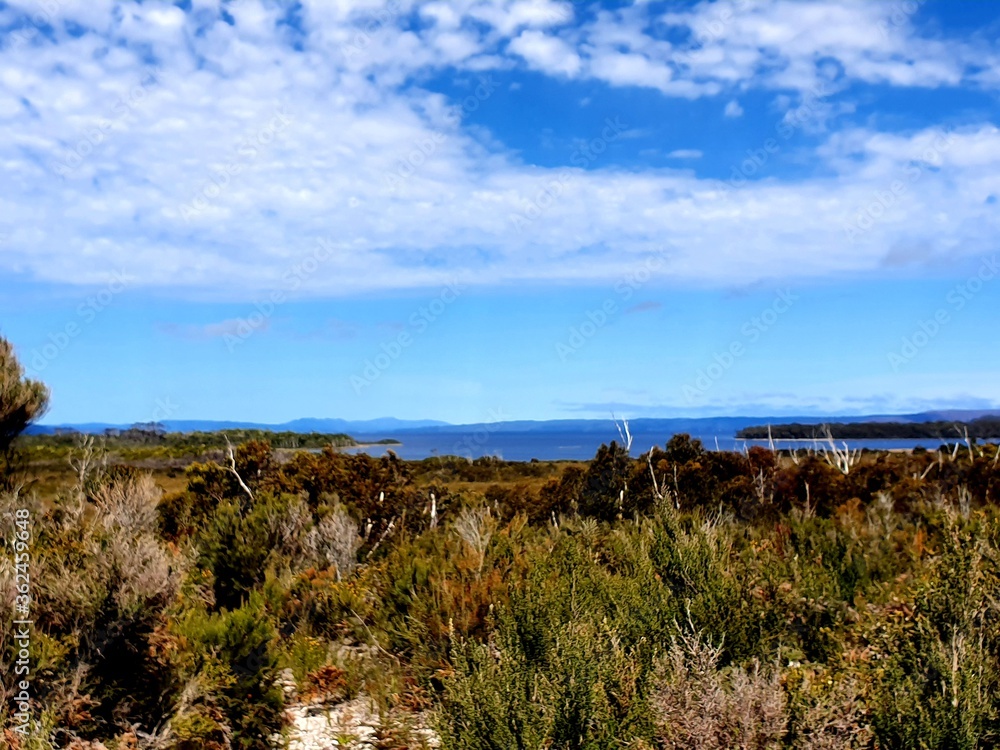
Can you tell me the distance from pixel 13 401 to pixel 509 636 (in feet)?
31.8

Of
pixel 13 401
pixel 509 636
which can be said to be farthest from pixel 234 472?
pixel 509 636

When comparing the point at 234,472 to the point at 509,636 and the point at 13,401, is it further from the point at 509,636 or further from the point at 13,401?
the point at 509,636

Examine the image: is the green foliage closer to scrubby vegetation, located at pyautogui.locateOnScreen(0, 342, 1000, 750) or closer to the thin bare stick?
scrubby vegetation, located at pyautogui.locateOnScreen(0, 342, 1000, 750)

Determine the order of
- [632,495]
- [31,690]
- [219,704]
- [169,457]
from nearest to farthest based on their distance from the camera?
1. [31,690]
2. [219,704]
3. [632,495]
4. [169,457]

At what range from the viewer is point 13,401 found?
11.6m

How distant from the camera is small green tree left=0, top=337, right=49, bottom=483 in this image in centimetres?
1146

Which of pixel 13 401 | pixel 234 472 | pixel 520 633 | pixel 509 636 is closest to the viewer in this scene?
pixel 509 636

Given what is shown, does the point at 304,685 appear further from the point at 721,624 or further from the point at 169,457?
the point at 169,457

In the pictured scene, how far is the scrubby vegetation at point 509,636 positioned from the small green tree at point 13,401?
206cm

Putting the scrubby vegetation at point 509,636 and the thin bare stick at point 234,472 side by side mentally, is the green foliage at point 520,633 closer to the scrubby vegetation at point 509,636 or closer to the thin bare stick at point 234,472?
the scrubby vegetation at point 509,636

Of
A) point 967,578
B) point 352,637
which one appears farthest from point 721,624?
point 352,637

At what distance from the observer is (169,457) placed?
45750 millimetres

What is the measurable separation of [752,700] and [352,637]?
5.08 metres

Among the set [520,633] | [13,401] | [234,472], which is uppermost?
[13,401]
